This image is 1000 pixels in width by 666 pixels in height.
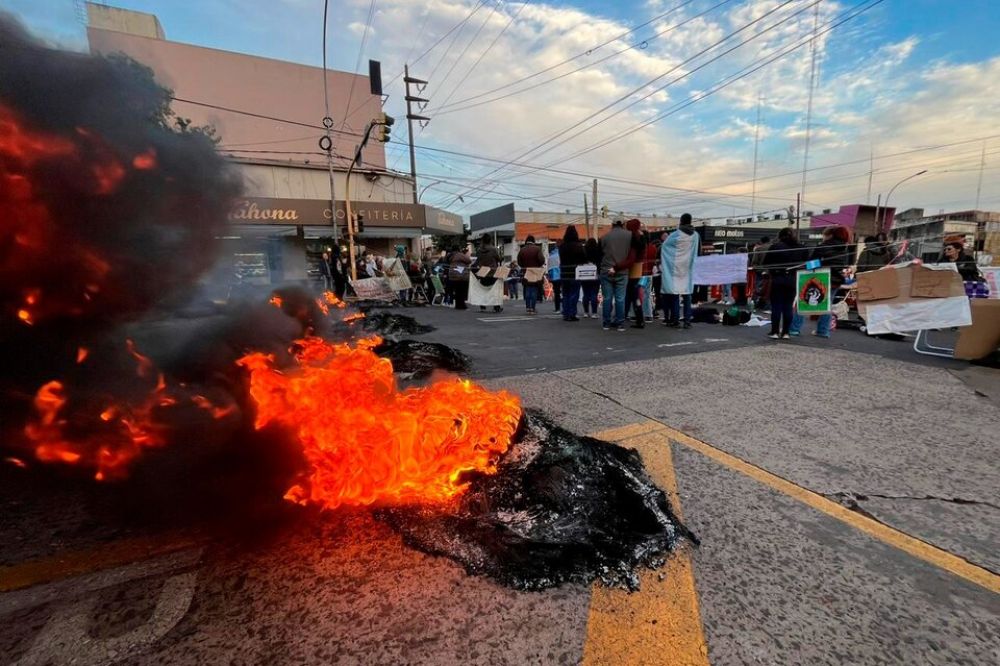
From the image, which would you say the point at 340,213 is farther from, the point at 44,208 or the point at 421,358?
the point at 44,208

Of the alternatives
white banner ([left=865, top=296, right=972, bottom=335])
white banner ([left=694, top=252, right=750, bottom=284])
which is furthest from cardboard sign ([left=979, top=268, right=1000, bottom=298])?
white banner ([left=694, top=252, right=750, bottom=284])

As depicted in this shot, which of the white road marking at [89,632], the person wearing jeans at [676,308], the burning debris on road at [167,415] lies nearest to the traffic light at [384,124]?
the person wearing jeans at [676,308]

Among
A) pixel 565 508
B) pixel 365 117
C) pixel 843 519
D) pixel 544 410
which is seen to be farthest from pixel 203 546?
pixel 365 117

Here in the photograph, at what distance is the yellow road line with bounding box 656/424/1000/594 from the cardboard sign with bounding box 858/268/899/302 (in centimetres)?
528

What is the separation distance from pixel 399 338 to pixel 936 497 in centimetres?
685

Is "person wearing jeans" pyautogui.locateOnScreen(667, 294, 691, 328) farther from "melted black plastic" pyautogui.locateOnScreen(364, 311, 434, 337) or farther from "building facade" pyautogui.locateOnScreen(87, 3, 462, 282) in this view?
"building facade" pyautogui.locateOnScreen(87, 3, 462, 282)

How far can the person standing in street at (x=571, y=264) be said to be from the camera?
959cm

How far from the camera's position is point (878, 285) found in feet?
20.7

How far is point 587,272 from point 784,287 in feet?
12.2

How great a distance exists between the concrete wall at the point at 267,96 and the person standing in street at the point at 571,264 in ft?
101

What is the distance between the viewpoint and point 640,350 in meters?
6.27

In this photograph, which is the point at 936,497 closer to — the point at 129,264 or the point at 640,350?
the point at 640,350

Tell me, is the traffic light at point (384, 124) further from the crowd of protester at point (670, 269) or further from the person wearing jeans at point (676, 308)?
the person wearing jeans at point (676, 308)

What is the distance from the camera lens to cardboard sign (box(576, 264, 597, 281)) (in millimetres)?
9562
